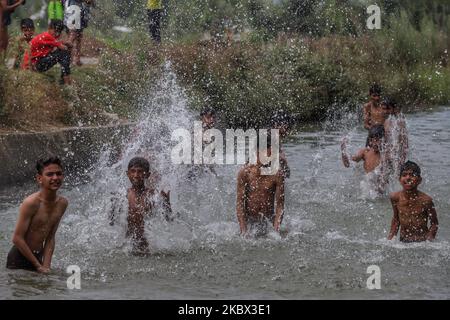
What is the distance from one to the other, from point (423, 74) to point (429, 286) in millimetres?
15939

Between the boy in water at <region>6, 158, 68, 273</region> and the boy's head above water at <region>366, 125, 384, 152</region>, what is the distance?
17.6 ft

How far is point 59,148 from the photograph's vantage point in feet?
43.2

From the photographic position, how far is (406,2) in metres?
30.3

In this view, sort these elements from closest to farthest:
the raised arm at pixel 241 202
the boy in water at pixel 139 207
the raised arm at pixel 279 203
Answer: the boy in water at pixel 139 207 < the raised arm at pixel 279 203 < the raised arm at pixel 241 202

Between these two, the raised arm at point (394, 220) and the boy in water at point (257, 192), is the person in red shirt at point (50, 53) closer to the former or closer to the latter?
the boy in water at point (257, 192)

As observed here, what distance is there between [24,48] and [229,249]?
7056 millimetres

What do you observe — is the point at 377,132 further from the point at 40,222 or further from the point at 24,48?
the point at 24,48

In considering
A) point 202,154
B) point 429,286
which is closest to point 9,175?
point 202,154

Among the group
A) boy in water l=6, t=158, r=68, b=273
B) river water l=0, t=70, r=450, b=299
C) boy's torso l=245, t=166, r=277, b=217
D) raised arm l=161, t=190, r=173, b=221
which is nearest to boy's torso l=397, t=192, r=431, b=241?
river water l=0, t=70, r=450, b=299

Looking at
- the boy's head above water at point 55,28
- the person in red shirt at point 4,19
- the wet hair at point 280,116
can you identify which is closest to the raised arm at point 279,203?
the person in red shirt at point 4,19

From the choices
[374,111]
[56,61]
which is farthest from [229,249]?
[56,61]

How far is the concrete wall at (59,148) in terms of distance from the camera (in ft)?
40.2

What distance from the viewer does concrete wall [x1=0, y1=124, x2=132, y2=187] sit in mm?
12266

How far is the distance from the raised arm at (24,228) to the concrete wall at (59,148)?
458 centimetres
